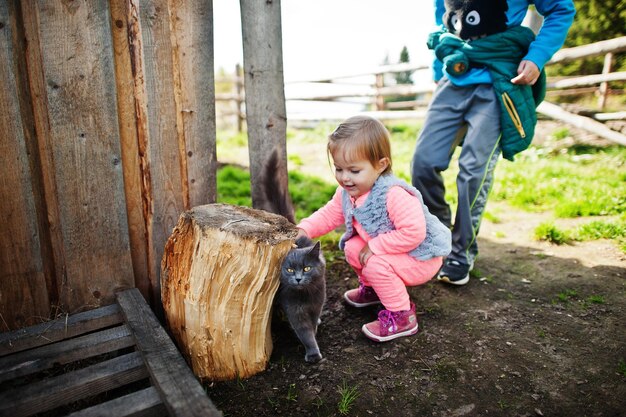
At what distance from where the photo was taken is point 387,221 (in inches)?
103

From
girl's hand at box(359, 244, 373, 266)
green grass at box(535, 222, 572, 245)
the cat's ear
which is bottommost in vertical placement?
green grass at box(535, 222, 572, 245)

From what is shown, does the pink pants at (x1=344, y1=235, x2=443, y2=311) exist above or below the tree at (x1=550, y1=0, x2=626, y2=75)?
below

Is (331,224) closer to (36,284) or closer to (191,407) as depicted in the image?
(191,407)

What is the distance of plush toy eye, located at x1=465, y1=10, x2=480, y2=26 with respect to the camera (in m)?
3.07

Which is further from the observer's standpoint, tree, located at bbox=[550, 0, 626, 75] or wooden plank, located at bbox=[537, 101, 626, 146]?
tree, located at bbox=[550, 0, 626, 75]

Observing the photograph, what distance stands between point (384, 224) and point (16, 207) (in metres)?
1.94

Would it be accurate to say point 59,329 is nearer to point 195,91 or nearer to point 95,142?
point 95,142

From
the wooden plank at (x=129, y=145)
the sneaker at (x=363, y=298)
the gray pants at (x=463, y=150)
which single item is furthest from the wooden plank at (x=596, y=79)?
the wooden plank at (x=129, y=145)

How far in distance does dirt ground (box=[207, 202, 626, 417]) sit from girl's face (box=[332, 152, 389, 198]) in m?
0.90

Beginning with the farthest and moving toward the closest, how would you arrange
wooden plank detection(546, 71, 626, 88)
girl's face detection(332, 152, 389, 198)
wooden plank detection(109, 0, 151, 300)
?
wooden plank detection(546, 71, 626, 88), girl's face detection(332, 152, 389, 198), wooden plank detection(109, 0, 151, 300)

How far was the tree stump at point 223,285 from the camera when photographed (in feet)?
6.89

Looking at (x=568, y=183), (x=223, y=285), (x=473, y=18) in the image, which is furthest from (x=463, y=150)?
(x=568, y=183)

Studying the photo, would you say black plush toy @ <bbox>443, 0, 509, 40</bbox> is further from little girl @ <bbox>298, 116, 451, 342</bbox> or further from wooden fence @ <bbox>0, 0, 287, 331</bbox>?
wooden fence @ <bbox>0, 0, 287, 331</bbox>

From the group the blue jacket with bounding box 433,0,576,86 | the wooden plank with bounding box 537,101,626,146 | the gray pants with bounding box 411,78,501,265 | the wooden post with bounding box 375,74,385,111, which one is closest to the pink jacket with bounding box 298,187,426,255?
the gray pants with bounding box 411,78,501,265
